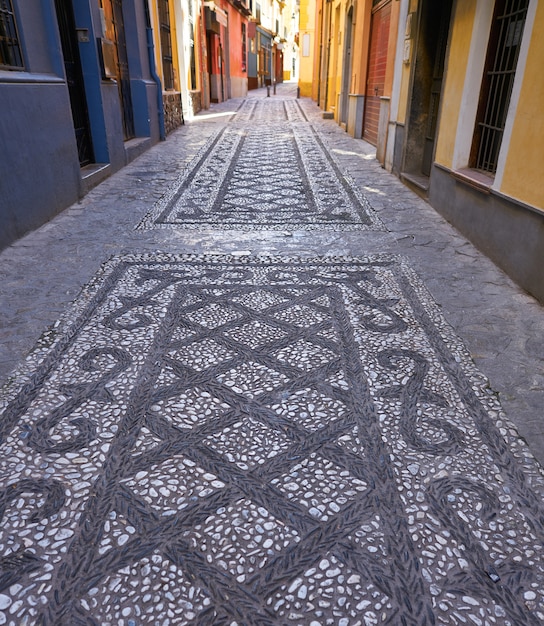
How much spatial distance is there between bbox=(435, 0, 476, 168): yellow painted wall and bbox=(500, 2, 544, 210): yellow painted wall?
1.34m

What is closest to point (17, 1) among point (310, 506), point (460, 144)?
point (460, 144)

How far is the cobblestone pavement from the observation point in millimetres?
1340

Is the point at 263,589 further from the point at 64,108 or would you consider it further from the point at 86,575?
the point at 64,108

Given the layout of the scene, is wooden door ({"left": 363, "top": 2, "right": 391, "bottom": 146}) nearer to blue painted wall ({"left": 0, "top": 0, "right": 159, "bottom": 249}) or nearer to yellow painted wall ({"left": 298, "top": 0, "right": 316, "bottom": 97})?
blue painted wall ({"left": 0, "top": 0, "right": 159, "bottom": 249})

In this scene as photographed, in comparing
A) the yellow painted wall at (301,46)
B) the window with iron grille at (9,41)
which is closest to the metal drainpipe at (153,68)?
the window with iron grille at (9,41)

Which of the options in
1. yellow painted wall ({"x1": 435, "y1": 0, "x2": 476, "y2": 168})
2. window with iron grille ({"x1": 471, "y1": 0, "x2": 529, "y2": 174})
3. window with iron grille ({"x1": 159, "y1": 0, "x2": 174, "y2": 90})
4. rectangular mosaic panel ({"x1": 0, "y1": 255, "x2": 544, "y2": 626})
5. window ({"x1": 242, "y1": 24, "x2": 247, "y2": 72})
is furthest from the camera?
window ({"x1": 242, "y1": 24, "x2": 247, "y2": 72})

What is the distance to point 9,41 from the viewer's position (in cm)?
413

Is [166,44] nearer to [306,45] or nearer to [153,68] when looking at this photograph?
[153,68]

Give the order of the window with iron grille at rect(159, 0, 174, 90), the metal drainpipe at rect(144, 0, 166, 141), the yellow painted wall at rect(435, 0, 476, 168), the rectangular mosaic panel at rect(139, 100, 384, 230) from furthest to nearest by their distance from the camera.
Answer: the window with iron grille at rect(159, 0, 174, 90), the metal drainpipe at rect(144, 0, 166, 141), the rectangular mosaic panel at rect(139, 100, 384, 230), the yellow painted wall at rect(435, 0, 476, 168)

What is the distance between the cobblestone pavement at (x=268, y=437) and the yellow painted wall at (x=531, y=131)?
638 mm

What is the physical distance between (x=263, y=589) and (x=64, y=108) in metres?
5.06

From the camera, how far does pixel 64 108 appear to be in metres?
4.89

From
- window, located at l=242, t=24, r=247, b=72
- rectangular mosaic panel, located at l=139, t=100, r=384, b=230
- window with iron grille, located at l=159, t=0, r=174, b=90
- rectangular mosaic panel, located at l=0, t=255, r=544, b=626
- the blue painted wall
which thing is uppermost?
window, located at l=242, t=24, r=247, b=72

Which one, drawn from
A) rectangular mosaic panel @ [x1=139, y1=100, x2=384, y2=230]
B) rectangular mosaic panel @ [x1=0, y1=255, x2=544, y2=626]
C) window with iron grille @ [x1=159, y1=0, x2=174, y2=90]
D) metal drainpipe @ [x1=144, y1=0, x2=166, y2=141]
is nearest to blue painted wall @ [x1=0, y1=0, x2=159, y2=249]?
rectangular mosaic panel @ [x1=139, y1=100, x2=384, y2=230]
